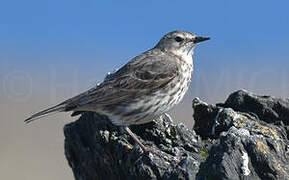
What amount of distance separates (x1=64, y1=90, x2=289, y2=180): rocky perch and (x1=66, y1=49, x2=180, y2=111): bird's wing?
0.36m

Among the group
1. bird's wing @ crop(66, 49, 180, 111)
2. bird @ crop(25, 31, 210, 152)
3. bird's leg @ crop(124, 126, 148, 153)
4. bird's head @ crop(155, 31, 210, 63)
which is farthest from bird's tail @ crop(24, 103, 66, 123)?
bird's head @ crop(155, 31, 210, 63)

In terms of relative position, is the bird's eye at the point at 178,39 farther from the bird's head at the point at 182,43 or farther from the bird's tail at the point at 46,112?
the bird's tail at the point at 46,112

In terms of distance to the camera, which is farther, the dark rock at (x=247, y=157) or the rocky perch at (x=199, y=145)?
the rocky perch at (x=199, y=145)

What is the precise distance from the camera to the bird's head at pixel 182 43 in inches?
Answer: 426

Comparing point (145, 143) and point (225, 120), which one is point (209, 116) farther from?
point (145, 143)

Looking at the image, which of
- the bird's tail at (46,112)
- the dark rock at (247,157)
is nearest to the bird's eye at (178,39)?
the bird's tail at (46,112)

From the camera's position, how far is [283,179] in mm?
6273

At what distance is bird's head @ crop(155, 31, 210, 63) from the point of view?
426 inches

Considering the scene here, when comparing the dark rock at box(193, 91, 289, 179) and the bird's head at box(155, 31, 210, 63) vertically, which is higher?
the bird's head at box(155, 31, 210, 63)

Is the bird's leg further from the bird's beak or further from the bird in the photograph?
the bird's beak

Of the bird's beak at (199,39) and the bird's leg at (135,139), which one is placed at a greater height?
the bird's beak at (199,39)

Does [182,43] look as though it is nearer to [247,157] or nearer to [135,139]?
[135,139]

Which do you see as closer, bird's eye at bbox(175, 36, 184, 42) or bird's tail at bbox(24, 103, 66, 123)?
bird's tail at bbox(24, 103, 66, 123)

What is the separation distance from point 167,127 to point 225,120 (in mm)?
946
